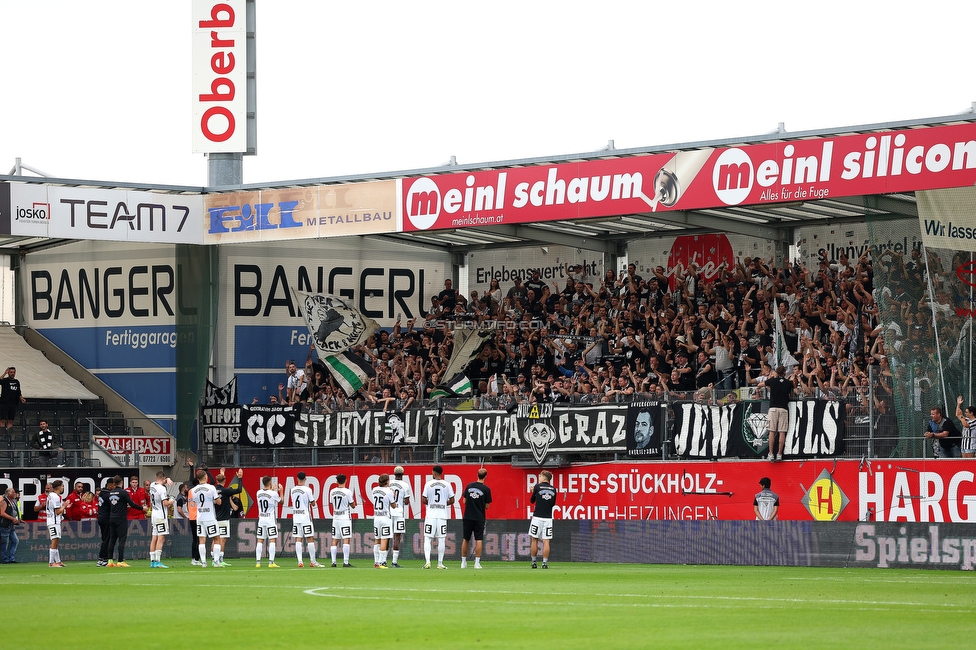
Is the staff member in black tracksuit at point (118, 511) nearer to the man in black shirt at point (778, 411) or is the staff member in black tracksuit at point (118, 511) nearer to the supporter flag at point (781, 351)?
the man in black shirt at point (778, 411)

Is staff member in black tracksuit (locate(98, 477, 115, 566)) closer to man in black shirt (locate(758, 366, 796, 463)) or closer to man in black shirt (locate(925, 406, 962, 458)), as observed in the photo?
A: man in black shirt (locate(758, 366, 796, 463))

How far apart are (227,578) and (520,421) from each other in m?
9.47

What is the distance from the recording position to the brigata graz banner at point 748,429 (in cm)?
2691

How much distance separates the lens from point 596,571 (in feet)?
79.8

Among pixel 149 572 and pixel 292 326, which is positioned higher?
pixel 292 326

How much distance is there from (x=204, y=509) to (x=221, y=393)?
38.5 ft

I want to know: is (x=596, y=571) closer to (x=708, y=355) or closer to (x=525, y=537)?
(x=525, y=537)

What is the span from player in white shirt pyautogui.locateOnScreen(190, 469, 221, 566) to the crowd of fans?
22.7 ft

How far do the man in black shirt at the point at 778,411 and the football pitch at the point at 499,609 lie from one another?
12.0 ft

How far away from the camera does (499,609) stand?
16078 mm

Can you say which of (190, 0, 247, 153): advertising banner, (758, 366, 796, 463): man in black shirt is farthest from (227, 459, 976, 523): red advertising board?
(190, 0, 247, 153): advertising banner

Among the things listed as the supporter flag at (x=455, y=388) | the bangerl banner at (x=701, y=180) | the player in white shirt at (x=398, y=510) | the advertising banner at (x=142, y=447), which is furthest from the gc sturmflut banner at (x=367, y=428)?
the player in white shirt at (x=398, y=510)

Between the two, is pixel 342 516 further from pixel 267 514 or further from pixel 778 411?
pixel 778 411

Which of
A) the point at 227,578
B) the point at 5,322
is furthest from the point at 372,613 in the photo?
the point at 5,322
